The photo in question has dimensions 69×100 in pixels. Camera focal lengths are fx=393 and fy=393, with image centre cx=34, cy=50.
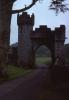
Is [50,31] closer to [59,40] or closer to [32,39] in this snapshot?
[59,40]

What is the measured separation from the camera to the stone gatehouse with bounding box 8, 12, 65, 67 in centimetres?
6031

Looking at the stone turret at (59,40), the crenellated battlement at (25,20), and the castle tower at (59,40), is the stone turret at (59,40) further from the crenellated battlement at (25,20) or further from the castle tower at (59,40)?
the crenellated battlement at (25,20)

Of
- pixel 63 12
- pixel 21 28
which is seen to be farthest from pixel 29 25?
pixel 63 12

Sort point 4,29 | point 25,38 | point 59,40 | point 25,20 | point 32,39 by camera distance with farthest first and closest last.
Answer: point 32,39 < point 25,38 < point 59,40 < point 25,20 < point 4,29

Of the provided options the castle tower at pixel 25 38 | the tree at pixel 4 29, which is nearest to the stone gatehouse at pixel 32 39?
the castle tower at pixel 25 38

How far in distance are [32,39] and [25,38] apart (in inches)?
54.2

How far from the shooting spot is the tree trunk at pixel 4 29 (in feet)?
81.9

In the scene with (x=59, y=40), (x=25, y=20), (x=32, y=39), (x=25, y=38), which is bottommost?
(x=59, y=40)

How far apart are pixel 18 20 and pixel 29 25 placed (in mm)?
1878

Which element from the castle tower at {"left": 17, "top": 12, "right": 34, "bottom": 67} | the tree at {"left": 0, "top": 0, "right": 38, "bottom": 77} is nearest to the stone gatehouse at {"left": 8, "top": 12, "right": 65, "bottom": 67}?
the castle tower at {"left": 17, "top": 12, "right": 34, "bottom": 67}

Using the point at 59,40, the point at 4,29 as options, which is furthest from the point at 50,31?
the point at 4,29

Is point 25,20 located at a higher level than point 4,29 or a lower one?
higher

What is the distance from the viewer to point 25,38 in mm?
60969

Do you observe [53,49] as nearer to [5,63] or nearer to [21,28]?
[21,28]
